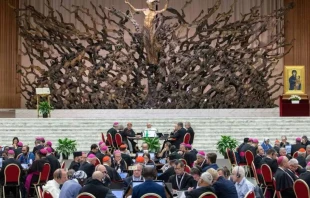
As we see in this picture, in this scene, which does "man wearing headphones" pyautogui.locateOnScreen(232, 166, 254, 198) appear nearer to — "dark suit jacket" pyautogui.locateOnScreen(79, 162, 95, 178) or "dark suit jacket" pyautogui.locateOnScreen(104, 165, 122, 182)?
"dark suit jacket" pyautogui.locateOnScreen(104, 165, 122, 182)

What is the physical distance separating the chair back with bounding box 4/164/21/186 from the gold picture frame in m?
16.2

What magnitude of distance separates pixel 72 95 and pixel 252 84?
734 cm

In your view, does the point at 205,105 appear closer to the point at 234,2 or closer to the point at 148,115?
the point at 148,115

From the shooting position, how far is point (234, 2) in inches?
1182

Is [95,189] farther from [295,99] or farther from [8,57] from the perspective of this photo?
[8,57]

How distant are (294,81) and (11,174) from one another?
16.9 m

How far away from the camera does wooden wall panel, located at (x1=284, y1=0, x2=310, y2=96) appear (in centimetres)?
3195

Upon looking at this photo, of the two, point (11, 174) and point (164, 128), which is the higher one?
point (164, 128)

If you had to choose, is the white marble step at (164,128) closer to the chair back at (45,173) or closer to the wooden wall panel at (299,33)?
the wooden wall panel at (299,33)

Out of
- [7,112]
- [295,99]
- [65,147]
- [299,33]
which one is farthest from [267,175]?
[299,33]

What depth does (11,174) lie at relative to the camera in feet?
41.1

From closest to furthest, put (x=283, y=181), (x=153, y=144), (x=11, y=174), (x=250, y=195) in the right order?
(x=250, y=195) → (x=283, y=181) → (x=11, y=174) → (x=153, y=144)

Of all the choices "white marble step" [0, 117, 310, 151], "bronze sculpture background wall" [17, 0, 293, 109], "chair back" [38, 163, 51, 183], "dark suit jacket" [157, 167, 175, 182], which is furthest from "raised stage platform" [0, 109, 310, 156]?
"dark suit jacket" [157, 167, 175, 182]

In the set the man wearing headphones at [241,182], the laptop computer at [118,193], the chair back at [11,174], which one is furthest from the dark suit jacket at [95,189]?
the chair back at [11,174]
